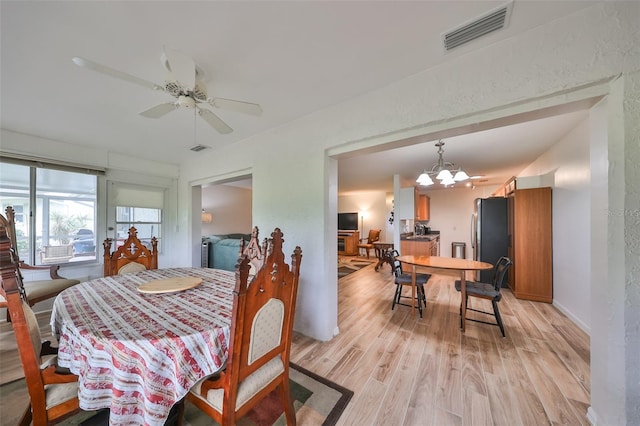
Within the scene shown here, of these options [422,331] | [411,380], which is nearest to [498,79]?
[411,380]

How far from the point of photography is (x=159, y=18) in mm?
1243

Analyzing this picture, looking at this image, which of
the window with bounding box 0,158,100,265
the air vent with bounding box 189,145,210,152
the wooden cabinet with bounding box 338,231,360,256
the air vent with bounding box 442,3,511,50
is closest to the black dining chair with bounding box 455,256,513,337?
the air vent with bounding box 442,3,511,50

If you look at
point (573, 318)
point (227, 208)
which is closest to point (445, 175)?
point (573, 318)

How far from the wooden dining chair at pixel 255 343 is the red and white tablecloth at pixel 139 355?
13cm

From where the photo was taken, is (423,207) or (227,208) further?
(227,208)

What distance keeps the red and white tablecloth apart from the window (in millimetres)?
2990

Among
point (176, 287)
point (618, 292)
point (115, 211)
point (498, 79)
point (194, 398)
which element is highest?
point (498, 79)

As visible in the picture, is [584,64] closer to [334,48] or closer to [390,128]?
[390,128]

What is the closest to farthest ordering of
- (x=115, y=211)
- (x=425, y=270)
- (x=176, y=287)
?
(x=176, y=287) → (x=115, y=211) → (x=425, y=270)

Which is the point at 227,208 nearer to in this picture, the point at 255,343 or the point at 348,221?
the point at 348,221

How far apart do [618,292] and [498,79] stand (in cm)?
141

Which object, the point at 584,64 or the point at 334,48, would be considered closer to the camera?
the point at 584,64

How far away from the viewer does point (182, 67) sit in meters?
1.33

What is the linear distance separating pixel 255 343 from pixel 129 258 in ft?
7.36
